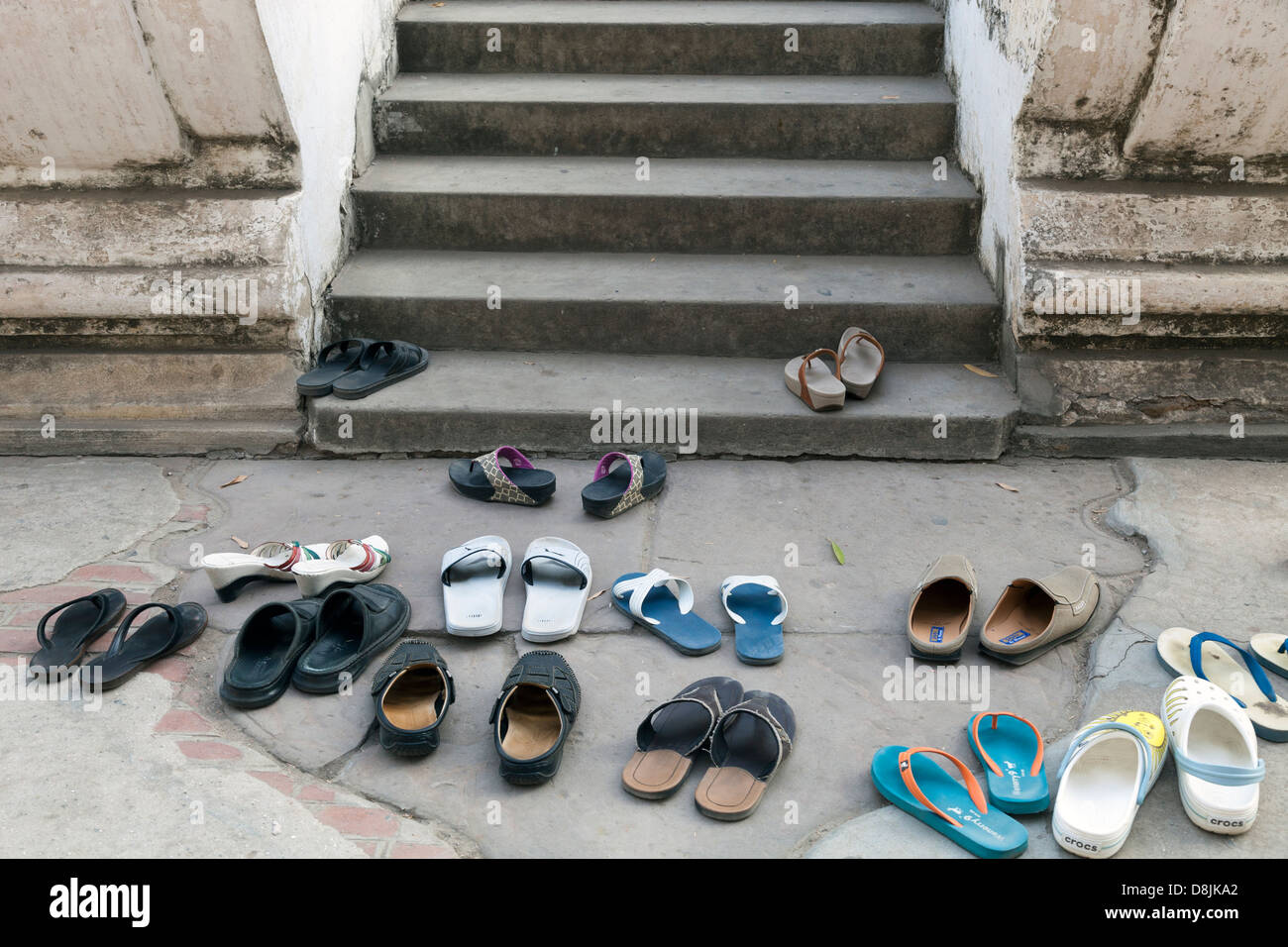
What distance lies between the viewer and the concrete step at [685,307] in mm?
3797

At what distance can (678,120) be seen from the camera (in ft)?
14.1

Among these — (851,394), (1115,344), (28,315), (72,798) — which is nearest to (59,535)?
(28,315)

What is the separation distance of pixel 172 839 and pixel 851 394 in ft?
8.00

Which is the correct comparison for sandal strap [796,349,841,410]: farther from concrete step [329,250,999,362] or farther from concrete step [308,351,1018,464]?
concrete step [329,250,999,362]

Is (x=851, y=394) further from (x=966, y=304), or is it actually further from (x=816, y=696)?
(x=816, y=696)

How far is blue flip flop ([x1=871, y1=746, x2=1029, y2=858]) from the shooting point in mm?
2012

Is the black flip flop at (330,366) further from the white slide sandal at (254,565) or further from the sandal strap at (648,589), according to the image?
the sandal strap at (648,589)

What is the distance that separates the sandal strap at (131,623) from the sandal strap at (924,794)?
A: 5.79 feet

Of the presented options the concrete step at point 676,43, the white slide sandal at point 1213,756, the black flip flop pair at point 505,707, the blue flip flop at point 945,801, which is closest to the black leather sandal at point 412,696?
the black flip flop pair at point 505,707

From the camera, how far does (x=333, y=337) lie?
3926mm

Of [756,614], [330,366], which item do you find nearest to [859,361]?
[756,614]

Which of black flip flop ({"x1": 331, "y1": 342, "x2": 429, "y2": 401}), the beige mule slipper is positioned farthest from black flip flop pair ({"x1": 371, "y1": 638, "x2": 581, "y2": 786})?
the beige mule slipper

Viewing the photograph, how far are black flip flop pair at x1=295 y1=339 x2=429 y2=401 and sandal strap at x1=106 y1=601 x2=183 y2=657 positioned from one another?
3.66 feet

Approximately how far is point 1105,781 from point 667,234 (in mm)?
2659
